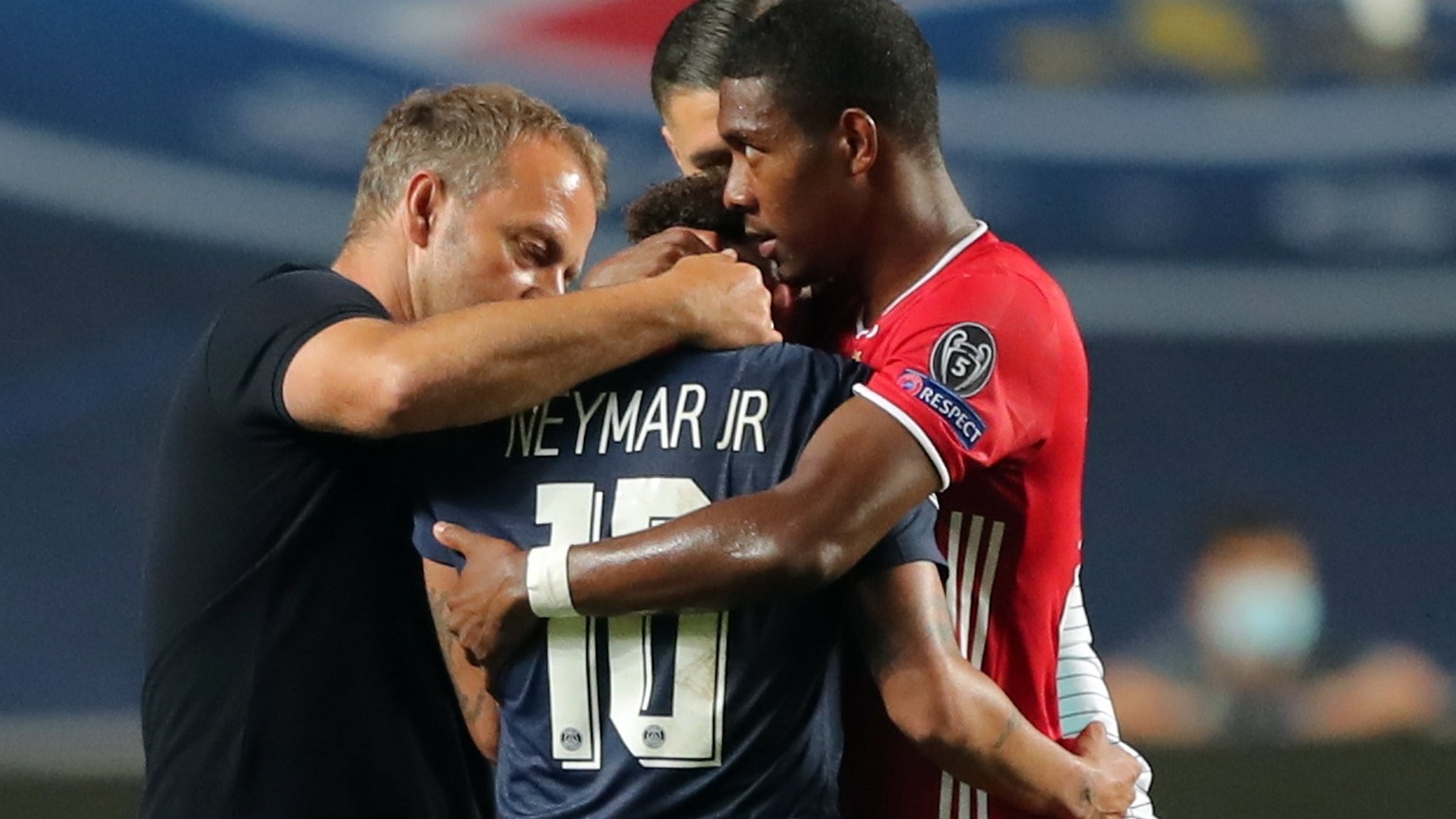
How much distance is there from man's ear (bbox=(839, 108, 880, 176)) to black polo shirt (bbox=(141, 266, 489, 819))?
19.7 inches

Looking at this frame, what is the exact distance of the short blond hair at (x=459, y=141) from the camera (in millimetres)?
1927

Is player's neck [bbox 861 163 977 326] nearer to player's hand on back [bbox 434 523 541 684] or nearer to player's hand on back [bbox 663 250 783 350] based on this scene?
player's hand on back [bbox 663 250 783 350]

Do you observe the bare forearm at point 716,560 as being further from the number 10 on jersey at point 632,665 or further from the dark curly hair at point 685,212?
the dark curly hair at point 685,212

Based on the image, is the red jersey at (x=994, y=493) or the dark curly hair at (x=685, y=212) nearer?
the red jersey at (x=994, y=493)

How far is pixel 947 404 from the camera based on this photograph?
1677mm

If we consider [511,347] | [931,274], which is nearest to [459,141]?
[511,347]

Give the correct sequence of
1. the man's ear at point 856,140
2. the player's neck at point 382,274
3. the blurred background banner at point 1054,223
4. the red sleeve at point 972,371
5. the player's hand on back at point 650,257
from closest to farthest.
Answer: the red sleeve at point 972,371 → the player's hand on back at point 650,257 → the man's ear at point 856,140 → the player's neck at point 382,274 → the blurred background banner at point 1054,223

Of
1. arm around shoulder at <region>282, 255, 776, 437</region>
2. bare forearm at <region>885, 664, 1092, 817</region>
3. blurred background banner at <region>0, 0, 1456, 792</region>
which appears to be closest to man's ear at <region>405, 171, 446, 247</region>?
arm around shoulder at <region>282, 255, 776, 437</region>

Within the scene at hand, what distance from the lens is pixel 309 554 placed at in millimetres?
1827

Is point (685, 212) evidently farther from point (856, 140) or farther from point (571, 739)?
point (571, 739)

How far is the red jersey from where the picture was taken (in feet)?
5.71

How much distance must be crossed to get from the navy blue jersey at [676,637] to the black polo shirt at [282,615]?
0.21 meters

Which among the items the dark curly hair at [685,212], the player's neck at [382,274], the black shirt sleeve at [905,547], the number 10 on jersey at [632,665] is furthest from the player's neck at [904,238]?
the player's neck at [382,274]

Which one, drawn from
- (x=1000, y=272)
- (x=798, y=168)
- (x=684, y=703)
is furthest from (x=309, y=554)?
(x=1000, y=272)
